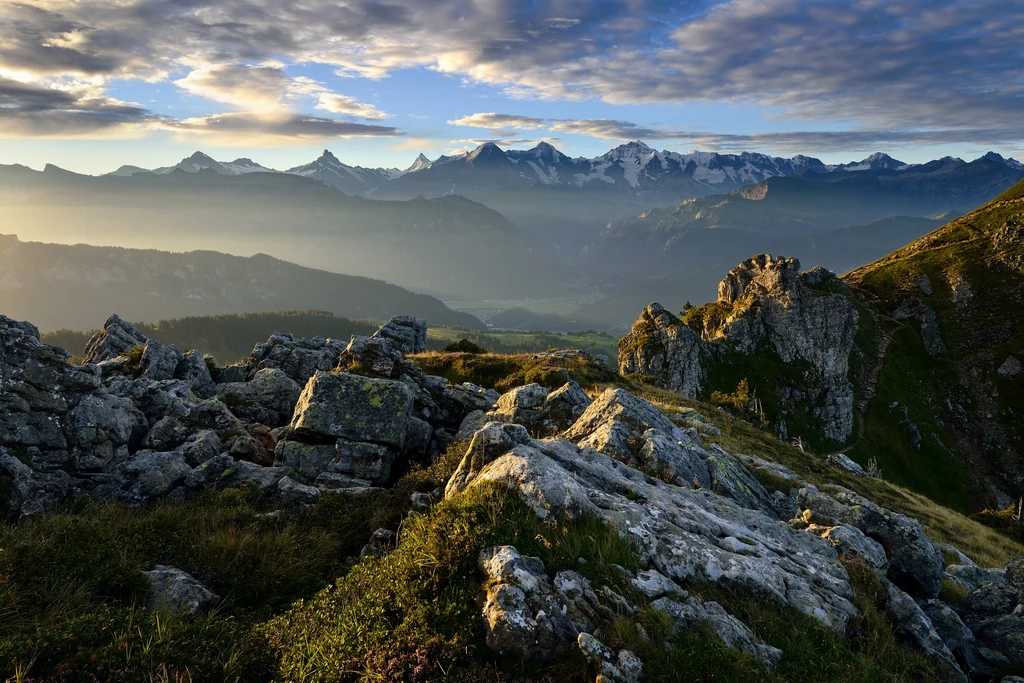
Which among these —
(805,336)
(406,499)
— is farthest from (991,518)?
(805,336)

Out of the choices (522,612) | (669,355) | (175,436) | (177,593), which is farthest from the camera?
(669,355)

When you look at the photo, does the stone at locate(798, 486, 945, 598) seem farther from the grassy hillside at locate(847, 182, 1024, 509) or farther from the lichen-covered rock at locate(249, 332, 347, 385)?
Answer: the grassy hillside at locate(847, 182, 1024, 509)

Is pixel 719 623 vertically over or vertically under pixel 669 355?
over

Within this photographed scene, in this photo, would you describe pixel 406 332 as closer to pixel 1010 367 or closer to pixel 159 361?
pixel 159 361

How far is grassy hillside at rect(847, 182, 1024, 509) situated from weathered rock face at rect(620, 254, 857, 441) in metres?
8.01

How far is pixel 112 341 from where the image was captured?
45.3 metres

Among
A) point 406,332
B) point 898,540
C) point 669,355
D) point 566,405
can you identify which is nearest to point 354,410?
point 566,405

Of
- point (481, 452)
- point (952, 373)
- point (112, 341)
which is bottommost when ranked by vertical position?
point (952, 373)

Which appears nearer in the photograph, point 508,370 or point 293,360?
point 293,360

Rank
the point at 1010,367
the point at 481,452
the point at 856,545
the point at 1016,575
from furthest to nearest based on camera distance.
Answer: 1. the point at 1010,367
2. the point at 856,545
3. the point at 481,452
4. the point at 1016,575

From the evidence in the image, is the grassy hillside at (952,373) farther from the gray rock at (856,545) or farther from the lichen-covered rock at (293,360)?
the lichen-covered rock at (293,360)

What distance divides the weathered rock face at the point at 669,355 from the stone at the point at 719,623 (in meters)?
94.5

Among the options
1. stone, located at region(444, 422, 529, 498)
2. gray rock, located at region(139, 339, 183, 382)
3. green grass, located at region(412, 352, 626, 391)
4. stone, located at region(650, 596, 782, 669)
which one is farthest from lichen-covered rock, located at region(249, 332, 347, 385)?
stone, located at region(650, 596, 782, 669)

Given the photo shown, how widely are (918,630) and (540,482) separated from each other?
25.7ft
